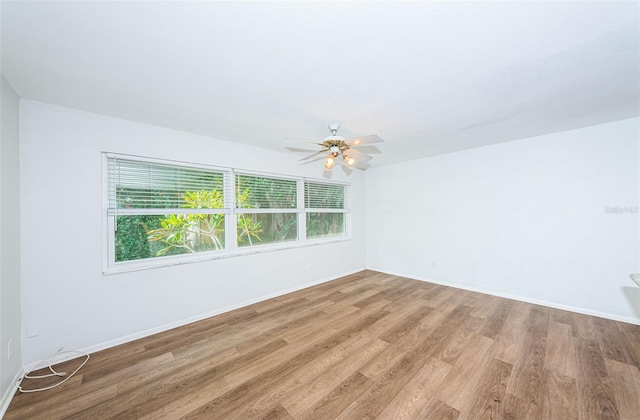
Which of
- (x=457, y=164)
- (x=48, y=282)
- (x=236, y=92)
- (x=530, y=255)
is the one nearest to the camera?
(x=236, y=92)

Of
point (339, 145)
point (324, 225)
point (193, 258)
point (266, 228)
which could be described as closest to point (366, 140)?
point (339, 145)

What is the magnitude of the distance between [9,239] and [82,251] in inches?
20.5

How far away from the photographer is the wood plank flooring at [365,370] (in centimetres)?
161

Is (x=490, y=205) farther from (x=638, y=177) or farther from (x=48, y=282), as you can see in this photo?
(x=48, y=282)

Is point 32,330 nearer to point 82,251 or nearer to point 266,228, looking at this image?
point 82,251

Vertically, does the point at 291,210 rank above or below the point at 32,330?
above

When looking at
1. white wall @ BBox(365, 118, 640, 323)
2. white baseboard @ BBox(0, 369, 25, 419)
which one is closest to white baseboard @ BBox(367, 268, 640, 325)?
white wall @ BBox(365, 118, 640, 323)

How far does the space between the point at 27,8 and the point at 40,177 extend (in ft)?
5.26

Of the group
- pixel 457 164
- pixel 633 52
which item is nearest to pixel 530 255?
pixel 457 164

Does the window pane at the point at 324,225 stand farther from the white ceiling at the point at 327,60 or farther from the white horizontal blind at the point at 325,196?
the white ceiling at the point at 327,60

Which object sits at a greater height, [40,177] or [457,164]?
[457,164]

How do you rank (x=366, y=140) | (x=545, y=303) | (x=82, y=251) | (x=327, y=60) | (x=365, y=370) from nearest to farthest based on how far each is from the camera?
1. (x=327, y=60)
2. (x=365, y=370)
3. (x=366, y=140)
4. (x=82, y=251)
5. (x=545, y=303)

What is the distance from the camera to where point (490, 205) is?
12.3 feet

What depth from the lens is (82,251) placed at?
2.29 m
